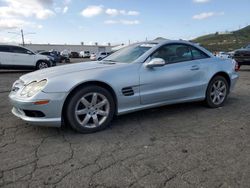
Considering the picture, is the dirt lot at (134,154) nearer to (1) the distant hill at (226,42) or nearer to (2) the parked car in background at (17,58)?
(2) the parked car in background at (17,58)

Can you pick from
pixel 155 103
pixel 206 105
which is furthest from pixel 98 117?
pixel 206 105

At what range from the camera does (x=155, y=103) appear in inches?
166

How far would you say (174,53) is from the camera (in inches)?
181

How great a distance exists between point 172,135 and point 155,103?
77cm

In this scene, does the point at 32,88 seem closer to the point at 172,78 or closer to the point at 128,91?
the point at 128,91

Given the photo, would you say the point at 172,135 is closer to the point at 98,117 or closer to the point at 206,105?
the point at 98,117

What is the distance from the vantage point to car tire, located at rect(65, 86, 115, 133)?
11.5ft

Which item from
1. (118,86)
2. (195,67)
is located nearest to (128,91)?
(118,86)

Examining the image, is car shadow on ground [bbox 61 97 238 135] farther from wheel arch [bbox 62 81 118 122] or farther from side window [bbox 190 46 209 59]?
side window [bbox 190 46 209 59]

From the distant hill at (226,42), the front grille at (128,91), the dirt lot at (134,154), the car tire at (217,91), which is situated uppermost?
the distant hill at (226,42)

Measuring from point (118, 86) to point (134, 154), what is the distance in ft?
3.80

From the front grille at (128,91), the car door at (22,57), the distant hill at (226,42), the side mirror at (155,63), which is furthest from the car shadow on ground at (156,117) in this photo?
the distant hill at (226,42)

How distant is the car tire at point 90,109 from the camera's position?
352 cm

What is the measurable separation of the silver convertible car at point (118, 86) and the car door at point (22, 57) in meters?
9.93
